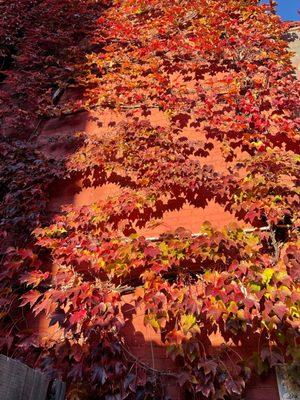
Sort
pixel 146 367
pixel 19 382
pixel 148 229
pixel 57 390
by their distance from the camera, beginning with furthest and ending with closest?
pixel 148 229 < pixel 146 367 < pixel 57 390 < pixel 19 382

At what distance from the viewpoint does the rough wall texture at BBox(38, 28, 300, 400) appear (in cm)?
300

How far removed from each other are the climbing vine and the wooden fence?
131cm

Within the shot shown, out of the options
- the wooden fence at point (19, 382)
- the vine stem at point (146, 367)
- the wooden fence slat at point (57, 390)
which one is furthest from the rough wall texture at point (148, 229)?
the wooden fence at point (19, 382)

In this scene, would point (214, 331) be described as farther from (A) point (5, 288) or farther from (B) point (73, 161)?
(B) point (73, 161)

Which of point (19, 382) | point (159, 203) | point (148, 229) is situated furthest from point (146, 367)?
point (19, 382)

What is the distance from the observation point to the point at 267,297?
2.89 meters

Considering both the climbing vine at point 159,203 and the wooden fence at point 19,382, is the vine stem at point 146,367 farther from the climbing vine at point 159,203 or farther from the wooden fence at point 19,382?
the wooden fence at point 19,382

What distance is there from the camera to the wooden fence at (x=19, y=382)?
145cm

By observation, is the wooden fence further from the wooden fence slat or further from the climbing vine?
the climbing vine

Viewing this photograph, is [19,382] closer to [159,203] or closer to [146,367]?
[146,367]

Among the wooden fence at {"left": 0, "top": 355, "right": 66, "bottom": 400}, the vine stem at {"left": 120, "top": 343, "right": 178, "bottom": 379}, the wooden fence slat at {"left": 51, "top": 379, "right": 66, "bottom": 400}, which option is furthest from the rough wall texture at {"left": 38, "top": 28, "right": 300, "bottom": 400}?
the wooden fence at {"left": 0, "top": 355, "right": 66, "bottom": 400}

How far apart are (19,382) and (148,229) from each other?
2.33m

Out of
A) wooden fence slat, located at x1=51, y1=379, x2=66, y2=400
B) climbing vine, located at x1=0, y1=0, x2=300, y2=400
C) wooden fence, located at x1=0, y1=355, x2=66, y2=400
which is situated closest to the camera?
wooden fence, located at x1=0, y1=355, x2=66, y2=400

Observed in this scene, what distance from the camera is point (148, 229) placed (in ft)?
12.4
